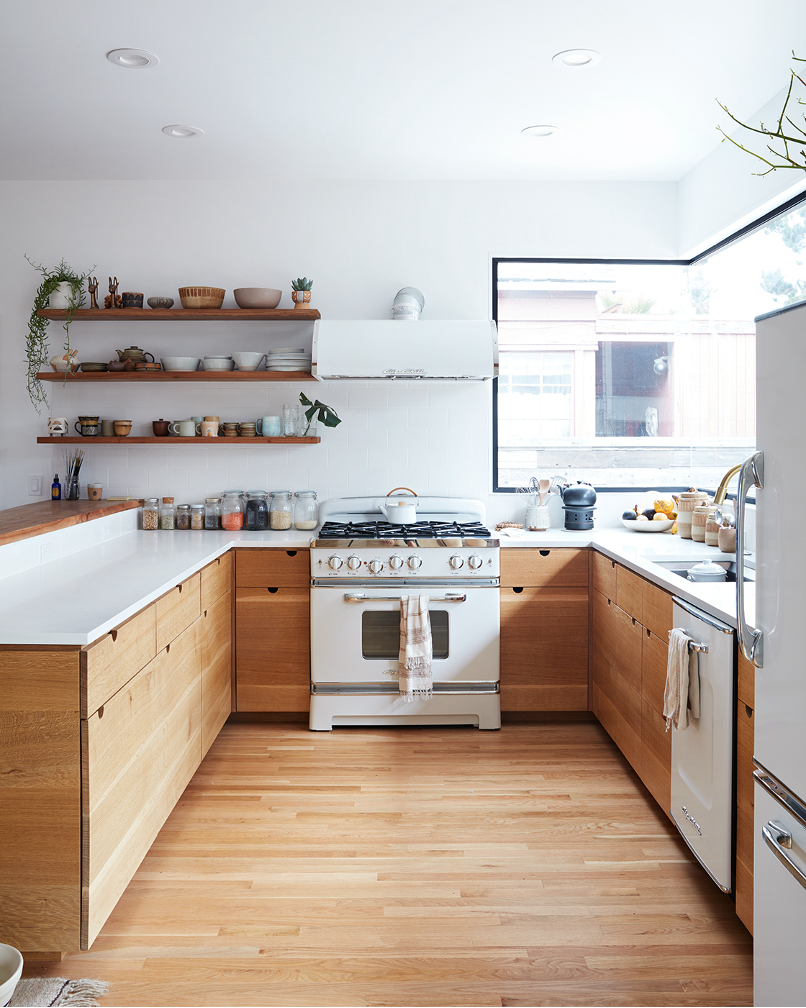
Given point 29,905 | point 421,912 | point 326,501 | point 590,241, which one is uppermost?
point 590,241

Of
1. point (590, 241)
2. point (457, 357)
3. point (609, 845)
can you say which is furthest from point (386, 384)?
point (609, 845)

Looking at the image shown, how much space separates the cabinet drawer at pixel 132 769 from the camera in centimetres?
184

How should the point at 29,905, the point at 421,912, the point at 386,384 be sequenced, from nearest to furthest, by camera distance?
1. the point at 29,905
2. the point at 421,912
3. the point at 386,384

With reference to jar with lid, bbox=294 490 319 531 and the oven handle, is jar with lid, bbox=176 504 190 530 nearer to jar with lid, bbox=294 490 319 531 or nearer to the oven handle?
jar with lid, bbox=294 490 319 531

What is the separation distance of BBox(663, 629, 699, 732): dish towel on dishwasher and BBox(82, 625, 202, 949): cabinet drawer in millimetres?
1588

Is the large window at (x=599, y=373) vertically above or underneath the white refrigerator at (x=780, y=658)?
above

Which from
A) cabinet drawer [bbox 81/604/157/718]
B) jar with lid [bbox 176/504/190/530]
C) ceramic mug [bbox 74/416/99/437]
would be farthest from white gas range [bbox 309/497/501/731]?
ceramic mug [bbox 74/416/99/437]

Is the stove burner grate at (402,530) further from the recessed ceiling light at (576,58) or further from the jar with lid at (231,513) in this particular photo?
the recessed ceiling light at (576,58)

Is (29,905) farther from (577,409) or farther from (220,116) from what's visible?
(577,409)

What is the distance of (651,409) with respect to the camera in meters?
4.23

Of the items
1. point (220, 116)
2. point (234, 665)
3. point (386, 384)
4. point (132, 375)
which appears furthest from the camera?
point (386, 384)

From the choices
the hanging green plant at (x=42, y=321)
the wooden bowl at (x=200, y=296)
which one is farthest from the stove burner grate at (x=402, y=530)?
the hanging green plant at (x=42, y=321)

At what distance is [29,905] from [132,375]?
8.69 ft

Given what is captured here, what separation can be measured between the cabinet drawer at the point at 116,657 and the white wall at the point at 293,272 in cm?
191
